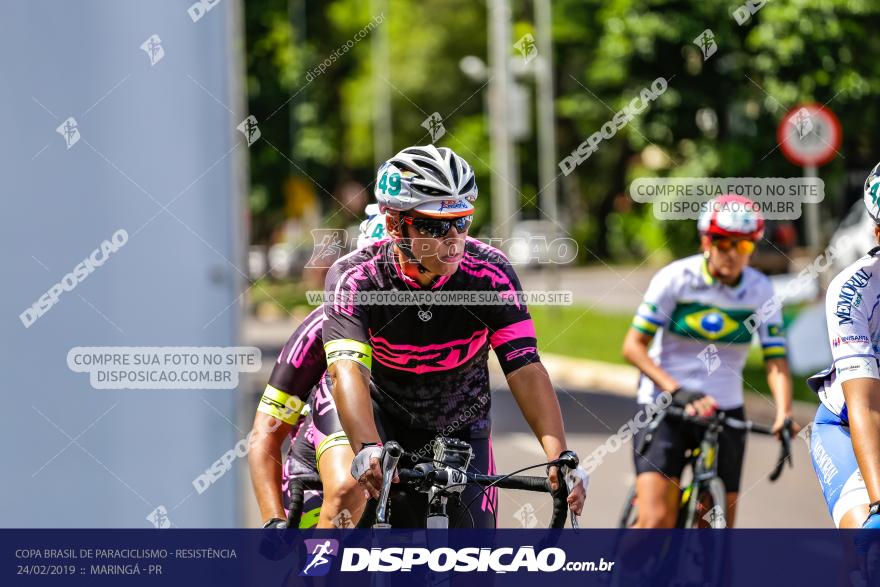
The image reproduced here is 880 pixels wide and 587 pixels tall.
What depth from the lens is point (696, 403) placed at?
6.54 metres

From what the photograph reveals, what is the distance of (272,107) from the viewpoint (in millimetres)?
30578

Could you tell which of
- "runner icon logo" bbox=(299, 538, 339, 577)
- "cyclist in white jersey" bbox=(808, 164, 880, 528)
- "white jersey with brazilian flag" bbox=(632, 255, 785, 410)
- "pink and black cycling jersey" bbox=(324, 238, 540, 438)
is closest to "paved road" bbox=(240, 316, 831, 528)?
"pink and black cycling jersey" bbox=(324, 238, 540, 438)

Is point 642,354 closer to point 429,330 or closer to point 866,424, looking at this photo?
point 429,330

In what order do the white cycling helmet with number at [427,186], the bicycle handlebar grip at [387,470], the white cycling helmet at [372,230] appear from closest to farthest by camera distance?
the bicycle handlebar grip at [387,470]
the white cycling helmet with number at [427,186]
the white cycling helmet at [372,230]

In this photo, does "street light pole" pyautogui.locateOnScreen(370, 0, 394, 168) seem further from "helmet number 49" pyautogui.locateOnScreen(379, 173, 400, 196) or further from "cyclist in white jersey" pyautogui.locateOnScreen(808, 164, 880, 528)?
"cyclist in white jersey" pyautogui.locateOnScreen(808, 164, 880, 528)

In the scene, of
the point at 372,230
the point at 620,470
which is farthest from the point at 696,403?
the point at 620,470

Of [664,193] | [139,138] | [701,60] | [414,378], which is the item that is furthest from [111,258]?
[701,60]

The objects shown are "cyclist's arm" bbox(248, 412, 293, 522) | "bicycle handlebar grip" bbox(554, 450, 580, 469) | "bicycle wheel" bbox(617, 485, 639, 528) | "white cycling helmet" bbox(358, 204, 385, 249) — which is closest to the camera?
"bicycle handlebar grip" bbox(554, 450, 580, 469)

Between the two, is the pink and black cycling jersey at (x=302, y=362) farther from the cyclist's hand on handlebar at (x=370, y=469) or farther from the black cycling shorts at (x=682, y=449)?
the black cycling shorts at (x=682, y=449)

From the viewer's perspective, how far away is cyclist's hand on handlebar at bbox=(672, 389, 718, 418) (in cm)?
652

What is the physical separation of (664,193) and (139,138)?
37.5 feet

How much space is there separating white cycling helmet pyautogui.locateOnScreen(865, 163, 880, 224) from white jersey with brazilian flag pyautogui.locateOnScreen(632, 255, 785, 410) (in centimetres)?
264

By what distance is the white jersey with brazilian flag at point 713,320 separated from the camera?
266 inches

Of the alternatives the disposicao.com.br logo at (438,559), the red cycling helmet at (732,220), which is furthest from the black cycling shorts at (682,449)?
the disposicao.com.br logo at (438,559)
